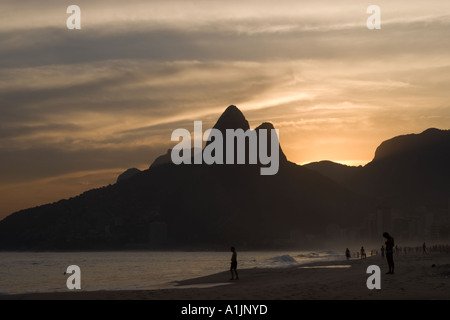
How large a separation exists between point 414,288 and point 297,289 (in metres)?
5.57

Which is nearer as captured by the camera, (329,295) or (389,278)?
(329,295)
